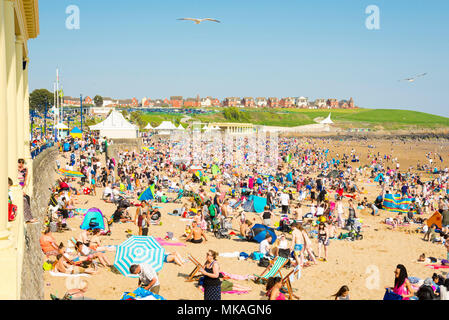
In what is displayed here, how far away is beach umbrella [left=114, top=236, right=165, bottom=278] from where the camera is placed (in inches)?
311

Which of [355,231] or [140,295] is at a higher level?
[140,295]

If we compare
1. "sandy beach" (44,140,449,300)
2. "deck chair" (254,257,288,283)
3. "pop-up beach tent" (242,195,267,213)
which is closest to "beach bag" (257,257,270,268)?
"sandy beach" (44,140,449,300)

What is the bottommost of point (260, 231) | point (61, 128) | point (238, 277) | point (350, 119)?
point (238, 277)

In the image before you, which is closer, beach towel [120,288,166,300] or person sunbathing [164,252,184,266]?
beach towel [120,288,166,300]

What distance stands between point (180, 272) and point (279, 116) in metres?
148

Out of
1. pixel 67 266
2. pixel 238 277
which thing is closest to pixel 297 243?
pixel 238 277

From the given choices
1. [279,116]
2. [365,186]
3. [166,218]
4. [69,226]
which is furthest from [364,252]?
[279,116]

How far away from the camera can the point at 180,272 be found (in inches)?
378

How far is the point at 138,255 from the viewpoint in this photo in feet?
26.0

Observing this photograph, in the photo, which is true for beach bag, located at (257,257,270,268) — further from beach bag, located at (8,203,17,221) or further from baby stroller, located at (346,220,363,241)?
beach bag, located at (8,203,17,221)

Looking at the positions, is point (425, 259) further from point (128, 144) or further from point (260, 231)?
point (128, 144)
